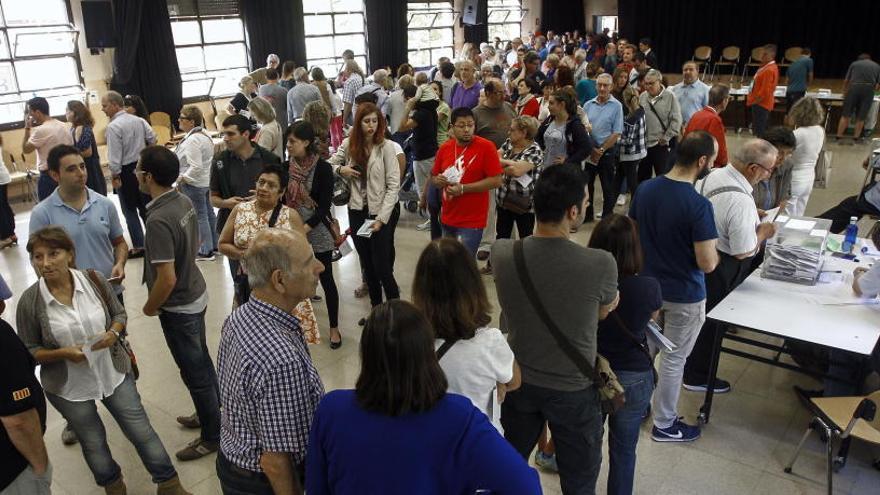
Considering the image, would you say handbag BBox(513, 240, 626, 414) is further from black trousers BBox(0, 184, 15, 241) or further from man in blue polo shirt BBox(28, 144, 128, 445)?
black trousers BBox(0, 184, 15, 241)

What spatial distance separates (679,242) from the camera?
9.34ft

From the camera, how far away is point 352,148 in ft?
12.9

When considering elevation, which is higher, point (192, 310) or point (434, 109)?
point (434, 109)

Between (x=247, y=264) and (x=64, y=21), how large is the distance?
9365mm

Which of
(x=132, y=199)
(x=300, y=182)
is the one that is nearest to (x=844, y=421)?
(x=300, y=182)

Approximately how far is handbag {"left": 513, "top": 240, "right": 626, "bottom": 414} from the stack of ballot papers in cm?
183

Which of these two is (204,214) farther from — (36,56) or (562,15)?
(562,15)

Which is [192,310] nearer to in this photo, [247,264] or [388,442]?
[247,264]

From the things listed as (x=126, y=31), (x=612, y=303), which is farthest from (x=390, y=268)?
(x=126, y=31)

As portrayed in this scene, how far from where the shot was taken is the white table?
114 inches

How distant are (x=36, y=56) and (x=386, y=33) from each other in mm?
6767

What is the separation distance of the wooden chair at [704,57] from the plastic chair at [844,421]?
14316mm

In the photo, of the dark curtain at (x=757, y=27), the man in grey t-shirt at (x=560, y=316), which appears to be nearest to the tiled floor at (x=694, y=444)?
the man in grey t-shirt at (x=560, y=316)

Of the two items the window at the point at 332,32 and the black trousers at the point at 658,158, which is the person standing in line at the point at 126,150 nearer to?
the black trousers at the point at 658,158
